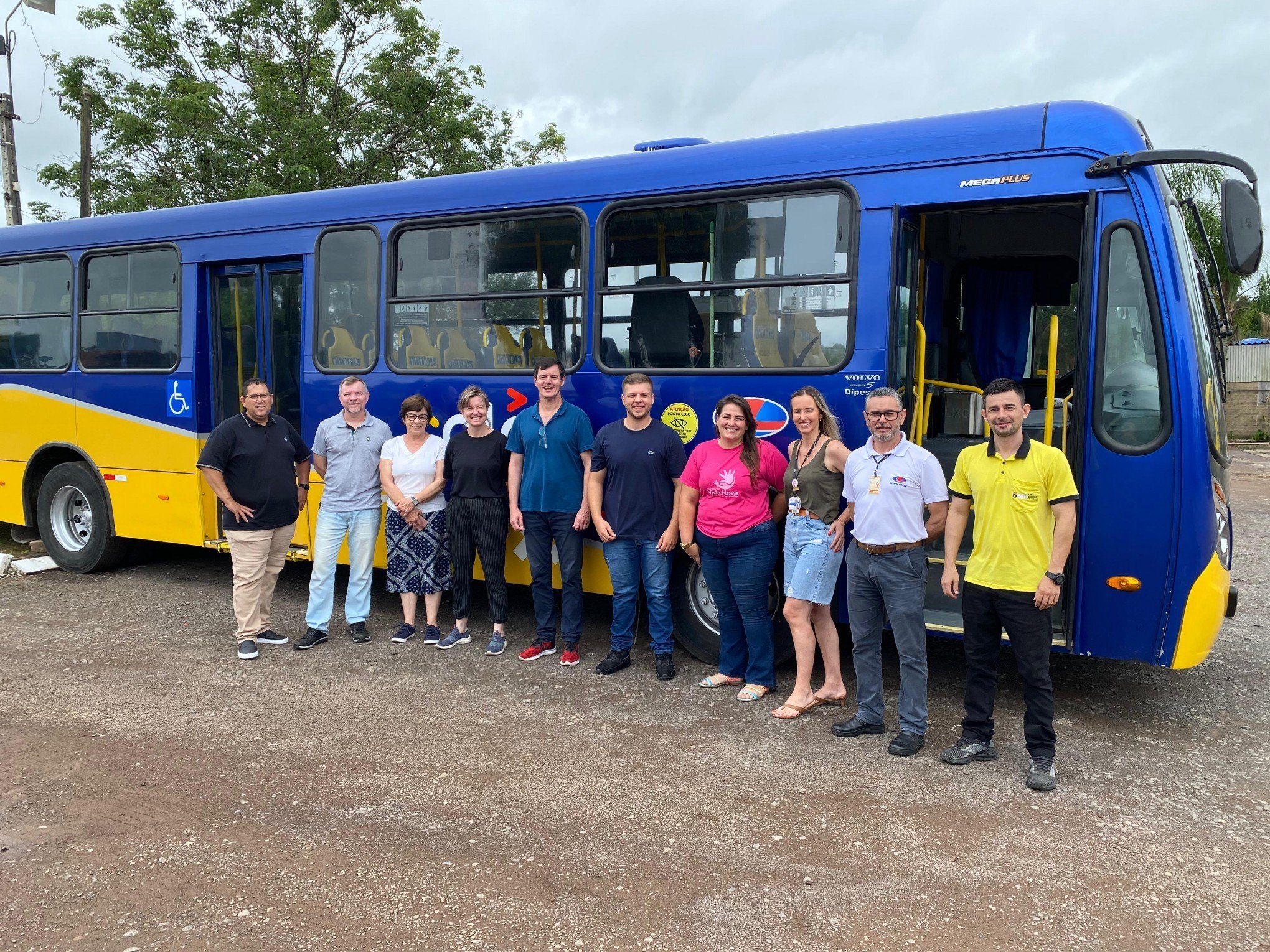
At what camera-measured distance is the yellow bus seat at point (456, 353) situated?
6.17 m

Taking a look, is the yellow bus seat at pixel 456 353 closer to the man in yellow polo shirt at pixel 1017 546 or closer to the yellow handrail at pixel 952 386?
the yellow handrail at pixel 952 386

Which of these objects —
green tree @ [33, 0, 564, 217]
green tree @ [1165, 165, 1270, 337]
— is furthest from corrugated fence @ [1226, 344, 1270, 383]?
green tree @ [33, 0, 564, 217]

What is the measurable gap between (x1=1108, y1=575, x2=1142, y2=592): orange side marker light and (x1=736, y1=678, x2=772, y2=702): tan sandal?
1.79m

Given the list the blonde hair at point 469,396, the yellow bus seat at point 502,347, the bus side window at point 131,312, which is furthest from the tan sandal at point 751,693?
the bus side window at point 131,312

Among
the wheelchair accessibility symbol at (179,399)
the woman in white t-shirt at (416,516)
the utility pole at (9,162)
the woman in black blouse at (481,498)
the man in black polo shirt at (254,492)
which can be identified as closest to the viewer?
the woman in black blouse at (481,498)

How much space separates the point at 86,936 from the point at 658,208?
426 centimetres

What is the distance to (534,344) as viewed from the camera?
5.95 m

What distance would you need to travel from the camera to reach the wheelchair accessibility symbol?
727cm

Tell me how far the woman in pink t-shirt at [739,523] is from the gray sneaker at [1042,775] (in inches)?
58.1

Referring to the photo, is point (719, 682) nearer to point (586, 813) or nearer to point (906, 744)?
point (906, 744)

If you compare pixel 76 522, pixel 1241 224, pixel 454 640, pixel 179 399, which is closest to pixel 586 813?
pixel 454 640

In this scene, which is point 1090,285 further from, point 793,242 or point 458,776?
point 458,776

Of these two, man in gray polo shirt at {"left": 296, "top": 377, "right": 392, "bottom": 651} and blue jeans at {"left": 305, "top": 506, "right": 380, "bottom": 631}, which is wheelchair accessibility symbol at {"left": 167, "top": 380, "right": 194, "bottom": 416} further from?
blue jeans at {"left": 305, "top": 506, "right": 380, "bottom": 631}

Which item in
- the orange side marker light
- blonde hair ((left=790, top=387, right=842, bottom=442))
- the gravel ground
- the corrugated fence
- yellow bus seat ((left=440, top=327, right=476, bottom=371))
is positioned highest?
the corrugated fence
